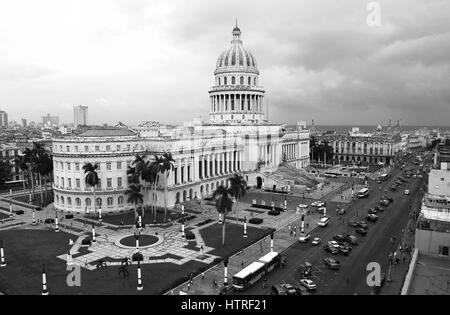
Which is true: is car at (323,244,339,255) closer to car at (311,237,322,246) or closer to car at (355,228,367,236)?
car at (311,237,322,246)

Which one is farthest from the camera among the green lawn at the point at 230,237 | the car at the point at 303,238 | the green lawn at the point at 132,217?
the green lawn at the point at 132,217

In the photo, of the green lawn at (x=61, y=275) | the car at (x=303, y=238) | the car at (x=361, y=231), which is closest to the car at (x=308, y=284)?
the green lawn at (x=61, y=275)

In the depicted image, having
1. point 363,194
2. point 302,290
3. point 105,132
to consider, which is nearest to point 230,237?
point 302,290

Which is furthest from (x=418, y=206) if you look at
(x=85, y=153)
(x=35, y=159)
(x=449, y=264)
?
(x=35, y=159)

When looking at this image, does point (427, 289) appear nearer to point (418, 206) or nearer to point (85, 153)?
point (418, 206)

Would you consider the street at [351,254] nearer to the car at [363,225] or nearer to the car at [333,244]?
the car at [363,225]

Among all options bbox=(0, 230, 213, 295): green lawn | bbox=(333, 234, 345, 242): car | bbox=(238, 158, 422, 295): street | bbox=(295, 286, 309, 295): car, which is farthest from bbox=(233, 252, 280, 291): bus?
bbox=(333, 234, 345, 242): car

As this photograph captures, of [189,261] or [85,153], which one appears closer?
[189,261]

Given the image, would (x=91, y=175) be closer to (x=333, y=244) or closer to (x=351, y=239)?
(x=333, y=244)
